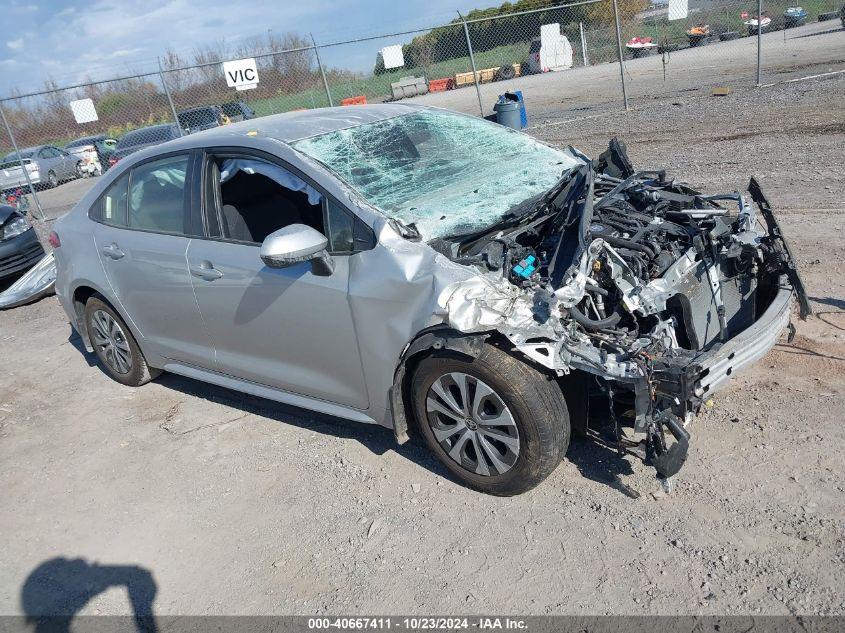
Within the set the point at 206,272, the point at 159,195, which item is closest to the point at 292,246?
the point at 206,272

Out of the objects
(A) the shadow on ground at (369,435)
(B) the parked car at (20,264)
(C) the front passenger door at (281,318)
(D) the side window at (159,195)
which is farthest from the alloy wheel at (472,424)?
(B) the parked car at (20,264)

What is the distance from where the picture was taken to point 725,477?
11.3ft

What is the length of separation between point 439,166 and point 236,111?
1864cm

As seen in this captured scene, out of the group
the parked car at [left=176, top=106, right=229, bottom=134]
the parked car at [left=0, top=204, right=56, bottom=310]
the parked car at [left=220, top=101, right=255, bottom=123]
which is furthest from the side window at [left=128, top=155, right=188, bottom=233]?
the parked car at [left=220, top=101, right=255, bottom=123]

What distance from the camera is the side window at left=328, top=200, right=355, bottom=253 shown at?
12.0ft

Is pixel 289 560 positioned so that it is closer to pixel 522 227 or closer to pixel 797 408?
pixel 522 227

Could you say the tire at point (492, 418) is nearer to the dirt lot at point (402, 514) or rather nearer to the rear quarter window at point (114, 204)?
the dirt lot at point (402, 514)

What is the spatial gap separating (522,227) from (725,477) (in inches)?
62.5

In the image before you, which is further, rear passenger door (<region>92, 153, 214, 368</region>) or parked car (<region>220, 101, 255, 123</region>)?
parked car (<region>220, 101, 255, 123</region>)

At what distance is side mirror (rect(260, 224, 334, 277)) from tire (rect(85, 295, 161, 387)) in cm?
238

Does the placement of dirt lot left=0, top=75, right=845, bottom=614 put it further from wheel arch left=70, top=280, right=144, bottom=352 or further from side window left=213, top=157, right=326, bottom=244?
side window left=213, top=157, right=326, bottom=244

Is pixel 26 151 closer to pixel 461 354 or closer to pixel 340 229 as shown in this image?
pixel 340 229

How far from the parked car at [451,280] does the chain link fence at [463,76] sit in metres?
11.2

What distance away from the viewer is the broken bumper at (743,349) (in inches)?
121
